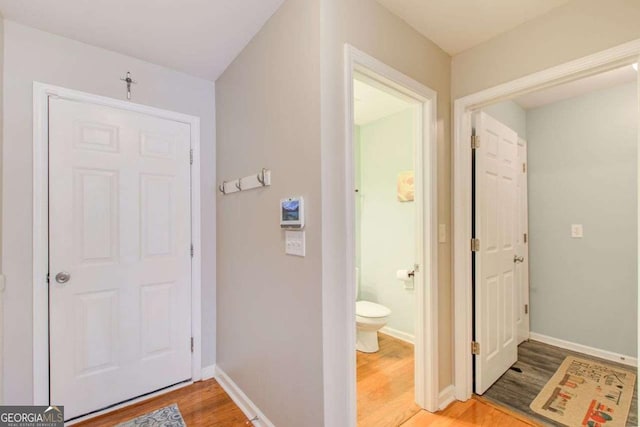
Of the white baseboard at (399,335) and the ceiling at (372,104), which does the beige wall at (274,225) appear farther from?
the white baseboard at (399,335)

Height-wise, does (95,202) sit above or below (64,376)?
above

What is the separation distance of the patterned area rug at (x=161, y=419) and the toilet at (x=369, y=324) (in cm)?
153

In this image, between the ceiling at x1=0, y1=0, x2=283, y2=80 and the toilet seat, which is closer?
the ceiling at x1=0, y1=0, x2=283, y2=80

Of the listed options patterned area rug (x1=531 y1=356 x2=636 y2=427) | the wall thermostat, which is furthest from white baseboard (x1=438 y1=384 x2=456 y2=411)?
the wall thermostat

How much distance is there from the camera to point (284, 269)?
5.10ft

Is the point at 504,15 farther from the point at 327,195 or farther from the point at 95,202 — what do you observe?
the point at 95,202

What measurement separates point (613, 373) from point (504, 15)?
2840 millimetres

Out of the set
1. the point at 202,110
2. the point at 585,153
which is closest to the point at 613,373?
the point at 585,153

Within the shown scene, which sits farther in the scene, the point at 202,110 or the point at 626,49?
the point at 202,110

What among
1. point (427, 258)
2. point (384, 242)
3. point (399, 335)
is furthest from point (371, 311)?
point (427, 258)

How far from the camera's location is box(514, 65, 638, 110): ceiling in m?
2.33

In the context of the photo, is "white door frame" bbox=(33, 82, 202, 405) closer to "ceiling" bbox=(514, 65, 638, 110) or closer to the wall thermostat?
the wall thermostat

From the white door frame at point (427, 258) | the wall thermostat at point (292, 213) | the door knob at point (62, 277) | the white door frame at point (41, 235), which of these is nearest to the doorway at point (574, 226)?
the white door frame at point (427, 258)

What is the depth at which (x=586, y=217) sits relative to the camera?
8.79ft
